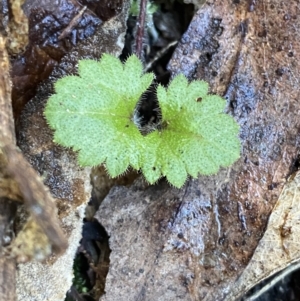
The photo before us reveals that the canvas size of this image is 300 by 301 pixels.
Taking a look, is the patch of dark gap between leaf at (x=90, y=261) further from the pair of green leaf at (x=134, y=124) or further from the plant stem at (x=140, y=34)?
the plant stem at (x=140, y=34)

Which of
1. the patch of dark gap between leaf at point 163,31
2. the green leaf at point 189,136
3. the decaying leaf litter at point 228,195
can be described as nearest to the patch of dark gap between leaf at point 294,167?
the decaying leaf litter at point 228,195

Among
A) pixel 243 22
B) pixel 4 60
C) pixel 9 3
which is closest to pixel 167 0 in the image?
pixel 243 22

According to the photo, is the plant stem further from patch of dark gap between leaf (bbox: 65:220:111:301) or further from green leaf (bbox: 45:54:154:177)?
patch of dark gap between leaf (bbox: 65:220:111:301)

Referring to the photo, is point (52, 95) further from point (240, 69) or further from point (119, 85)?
point (240, 69)

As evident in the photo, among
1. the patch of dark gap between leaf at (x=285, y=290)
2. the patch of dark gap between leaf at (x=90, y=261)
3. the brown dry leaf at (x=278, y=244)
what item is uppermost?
the brown dry leaf at (x=278, y=244)

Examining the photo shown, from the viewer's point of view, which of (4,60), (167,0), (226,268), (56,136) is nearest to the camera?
(4,60)

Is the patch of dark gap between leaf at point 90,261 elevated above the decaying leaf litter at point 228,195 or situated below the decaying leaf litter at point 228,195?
below

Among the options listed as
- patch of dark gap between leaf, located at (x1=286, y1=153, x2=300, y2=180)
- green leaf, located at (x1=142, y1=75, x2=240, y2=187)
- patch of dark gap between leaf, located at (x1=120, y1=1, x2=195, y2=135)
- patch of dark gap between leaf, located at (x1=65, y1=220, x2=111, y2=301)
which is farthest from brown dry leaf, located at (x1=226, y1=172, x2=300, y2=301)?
patch of dark gap between leaf, located at (x1=120, y1=1, x2=195, y2=135)

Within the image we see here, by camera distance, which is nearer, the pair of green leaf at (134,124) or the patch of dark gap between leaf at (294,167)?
the pair of green leaf at (134,124)
